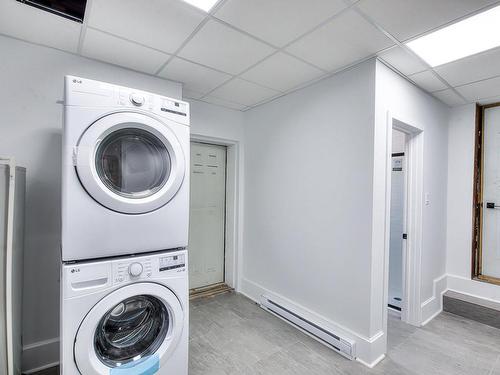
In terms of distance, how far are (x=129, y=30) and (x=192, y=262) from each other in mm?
2582

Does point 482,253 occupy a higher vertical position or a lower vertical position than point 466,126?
lower

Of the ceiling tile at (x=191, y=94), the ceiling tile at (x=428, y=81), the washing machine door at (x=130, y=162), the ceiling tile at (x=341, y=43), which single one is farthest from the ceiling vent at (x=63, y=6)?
the ceiling tile at (x=428, y=81)

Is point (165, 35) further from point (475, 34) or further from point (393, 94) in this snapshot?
point (475, 34)

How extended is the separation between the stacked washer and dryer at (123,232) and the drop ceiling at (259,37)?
0.57m

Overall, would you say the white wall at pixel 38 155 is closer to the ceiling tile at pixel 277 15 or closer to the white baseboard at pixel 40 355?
the white baseboard at pixel 40 355

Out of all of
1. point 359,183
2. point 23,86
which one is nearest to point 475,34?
point 359,183

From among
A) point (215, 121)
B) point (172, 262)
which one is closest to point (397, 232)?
point (215, 121)

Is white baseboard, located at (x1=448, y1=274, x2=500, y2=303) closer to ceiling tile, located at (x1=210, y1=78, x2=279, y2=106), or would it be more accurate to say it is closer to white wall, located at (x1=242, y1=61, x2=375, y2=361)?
white wall, located at (x1=242, y1=61, x2=375, y2=361)

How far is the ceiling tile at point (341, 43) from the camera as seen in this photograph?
1.64 metres

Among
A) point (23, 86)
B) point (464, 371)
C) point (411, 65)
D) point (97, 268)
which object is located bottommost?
point (464, 371)

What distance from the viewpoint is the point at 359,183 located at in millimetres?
2109

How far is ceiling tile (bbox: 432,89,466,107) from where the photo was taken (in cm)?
269

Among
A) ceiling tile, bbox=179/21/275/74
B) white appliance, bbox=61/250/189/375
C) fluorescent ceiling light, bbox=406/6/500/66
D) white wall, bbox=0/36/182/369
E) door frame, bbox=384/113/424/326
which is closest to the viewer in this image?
white appliance, bbox=61/250/189/375

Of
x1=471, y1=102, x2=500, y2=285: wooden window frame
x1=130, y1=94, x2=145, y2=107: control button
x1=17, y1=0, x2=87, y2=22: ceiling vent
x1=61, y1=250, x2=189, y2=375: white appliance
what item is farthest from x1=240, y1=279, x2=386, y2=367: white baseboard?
x1=17, y1=0, x2=87, y2=22: ceiling vent
